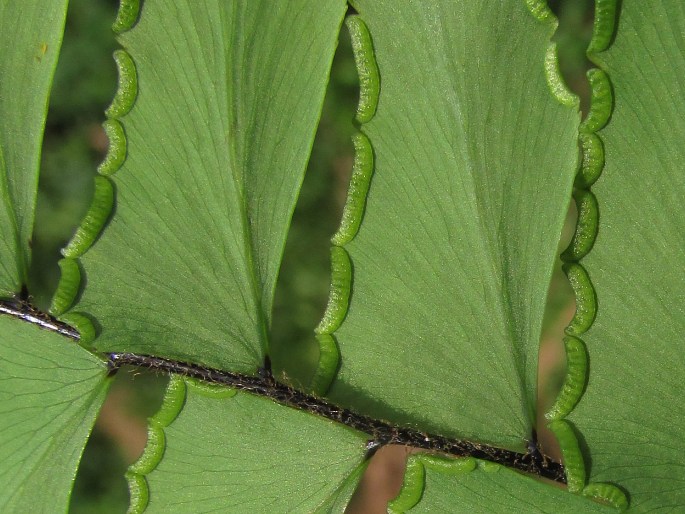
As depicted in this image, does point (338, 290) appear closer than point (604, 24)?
No

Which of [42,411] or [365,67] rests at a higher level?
[365,67]

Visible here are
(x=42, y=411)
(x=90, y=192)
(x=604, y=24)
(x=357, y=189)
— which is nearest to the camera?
(x=604, y=24)

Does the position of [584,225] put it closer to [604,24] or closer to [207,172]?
[604,24]

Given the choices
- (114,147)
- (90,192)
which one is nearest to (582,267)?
(114,147)

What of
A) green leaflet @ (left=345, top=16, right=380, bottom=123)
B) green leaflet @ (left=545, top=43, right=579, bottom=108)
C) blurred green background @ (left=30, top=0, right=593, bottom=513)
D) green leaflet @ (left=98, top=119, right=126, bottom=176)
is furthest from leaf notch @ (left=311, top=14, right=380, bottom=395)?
blurred green background @ (left=30, top=0, right=593, bottom=513)

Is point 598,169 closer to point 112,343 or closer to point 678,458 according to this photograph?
point 678,458

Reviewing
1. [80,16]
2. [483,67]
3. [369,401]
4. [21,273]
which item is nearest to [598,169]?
[483,67]

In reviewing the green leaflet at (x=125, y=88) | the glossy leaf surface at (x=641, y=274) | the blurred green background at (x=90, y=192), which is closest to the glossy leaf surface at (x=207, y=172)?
the green leaflet at (x=125, y=88)

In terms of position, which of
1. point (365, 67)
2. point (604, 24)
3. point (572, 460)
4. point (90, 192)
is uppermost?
point (604, 24)

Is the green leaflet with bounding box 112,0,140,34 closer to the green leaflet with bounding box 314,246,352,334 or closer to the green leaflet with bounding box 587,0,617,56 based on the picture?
the green leaflet with bounding box 314,246,352,334
